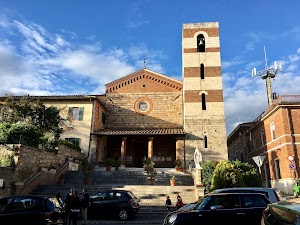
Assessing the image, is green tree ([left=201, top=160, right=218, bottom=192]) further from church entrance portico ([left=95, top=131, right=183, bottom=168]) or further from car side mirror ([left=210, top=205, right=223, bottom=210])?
car side mirror ([left=210, top=205, right=223, bottom=210])

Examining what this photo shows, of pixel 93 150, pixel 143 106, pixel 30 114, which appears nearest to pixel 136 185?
pixel 93 150

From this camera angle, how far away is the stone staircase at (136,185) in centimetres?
1675

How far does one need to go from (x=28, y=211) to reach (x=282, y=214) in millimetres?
6514

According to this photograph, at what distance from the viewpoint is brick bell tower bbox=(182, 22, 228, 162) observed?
84.3 ft

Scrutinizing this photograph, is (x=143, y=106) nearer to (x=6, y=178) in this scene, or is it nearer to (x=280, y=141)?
(x=280, y=141)

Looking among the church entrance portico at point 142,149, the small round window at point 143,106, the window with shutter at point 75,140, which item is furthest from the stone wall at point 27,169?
the small round window at point 143,106

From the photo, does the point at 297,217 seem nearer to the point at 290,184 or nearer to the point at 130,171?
the point at 290,184

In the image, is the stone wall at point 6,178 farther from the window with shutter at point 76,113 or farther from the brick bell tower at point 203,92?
the brick bell tower at point 203,92

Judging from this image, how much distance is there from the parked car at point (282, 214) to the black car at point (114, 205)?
9.27 metres

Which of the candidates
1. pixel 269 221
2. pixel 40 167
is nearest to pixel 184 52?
pixel 40 167

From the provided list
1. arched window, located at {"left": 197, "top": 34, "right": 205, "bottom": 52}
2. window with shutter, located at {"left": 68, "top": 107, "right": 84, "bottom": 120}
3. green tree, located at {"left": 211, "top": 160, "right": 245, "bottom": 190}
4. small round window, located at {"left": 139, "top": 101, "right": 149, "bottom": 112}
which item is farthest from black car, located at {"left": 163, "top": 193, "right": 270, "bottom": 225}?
small round window, located at {"left": 139, "top": 101, "right": 149, "bottom": 112}

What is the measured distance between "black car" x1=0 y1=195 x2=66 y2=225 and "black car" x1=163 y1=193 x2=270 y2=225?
333cm

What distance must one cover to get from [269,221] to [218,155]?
22.0 metres

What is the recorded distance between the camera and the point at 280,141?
2172cm
